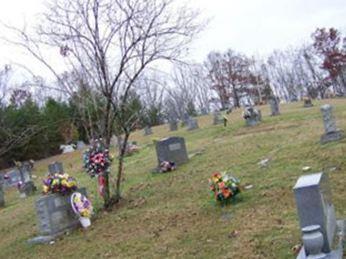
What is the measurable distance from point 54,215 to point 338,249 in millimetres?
7238

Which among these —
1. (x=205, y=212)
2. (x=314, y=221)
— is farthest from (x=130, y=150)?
(x=314, y=221)

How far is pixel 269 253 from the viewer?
6922mm

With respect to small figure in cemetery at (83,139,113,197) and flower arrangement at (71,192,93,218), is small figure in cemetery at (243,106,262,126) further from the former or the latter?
flower arrangement at (71,192,93,218)

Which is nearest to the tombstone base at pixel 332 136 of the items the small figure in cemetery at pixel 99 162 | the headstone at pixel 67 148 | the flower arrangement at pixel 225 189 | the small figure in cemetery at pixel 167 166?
the small figure in cemetery at pixel 167 166

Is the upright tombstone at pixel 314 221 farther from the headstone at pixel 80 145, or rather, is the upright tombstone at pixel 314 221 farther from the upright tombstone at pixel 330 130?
the headstone at pixel 80 145

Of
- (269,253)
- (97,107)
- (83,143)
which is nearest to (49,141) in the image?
(83,143)

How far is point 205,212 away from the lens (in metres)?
10.2

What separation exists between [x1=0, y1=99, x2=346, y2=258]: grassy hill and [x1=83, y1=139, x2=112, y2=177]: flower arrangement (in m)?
0.98

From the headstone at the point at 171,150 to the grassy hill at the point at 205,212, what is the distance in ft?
1.71

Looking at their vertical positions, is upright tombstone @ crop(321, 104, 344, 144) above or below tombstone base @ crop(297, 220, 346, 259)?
above

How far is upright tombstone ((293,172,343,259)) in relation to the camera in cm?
560

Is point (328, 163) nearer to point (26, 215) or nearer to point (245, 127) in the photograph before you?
point (26, 215)

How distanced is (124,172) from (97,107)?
5927 millimetres

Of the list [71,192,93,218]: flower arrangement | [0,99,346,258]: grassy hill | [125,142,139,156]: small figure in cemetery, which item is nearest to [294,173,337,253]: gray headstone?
[0,99,346,258]: grassy hill
